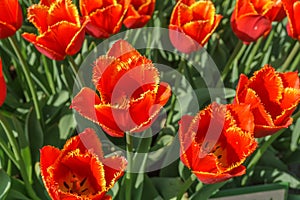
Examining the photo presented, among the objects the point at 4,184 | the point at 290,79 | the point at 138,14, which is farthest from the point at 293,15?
the point at 4,184

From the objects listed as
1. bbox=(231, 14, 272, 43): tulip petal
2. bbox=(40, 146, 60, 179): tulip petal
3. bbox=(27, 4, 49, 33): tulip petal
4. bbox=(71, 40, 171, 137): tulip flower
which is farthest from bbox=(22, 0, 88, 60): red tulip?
bbox=(231, 14, 272, 43): tulip petal

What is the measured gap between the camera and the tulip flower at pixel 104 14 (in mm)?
960

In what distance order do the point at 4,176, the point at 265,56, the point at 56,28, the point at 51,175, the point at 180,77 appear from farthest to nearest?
the point at 265,56 < the point at 180,77 < the point at 4,176 < the point at 56,28 < the point at 51,175

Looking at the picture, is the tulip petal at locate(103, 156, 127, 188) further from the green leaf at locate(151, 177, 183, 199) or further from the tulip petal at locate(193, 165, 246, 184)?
the green leaf at locate(151, 177, 183, 199)

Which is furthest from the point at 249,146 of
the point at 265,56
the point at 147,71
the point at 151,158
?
the point at 265,56

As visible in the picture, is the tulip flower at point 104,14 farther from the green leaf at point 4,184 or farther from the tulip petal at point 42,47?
the green leaf at point 4,184

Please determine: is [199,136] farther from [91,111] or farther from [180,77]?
[180,77]

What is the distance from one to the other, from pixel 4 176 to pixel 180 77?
500 millimetres

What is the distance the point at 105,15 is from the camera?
968mm

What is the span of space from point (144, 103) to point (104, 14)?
274 mm

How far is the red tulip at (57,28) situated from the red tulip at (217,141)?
0.26 meters

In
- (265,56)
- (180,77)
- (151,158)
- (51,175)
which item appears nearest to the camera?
(51,175)

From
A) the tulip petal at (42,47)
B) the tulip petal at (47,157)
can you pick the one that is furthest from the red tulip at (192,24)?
the tulip petal at (47,157)

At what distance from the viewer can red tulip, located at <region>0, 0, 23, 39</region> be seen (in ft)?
3.15
